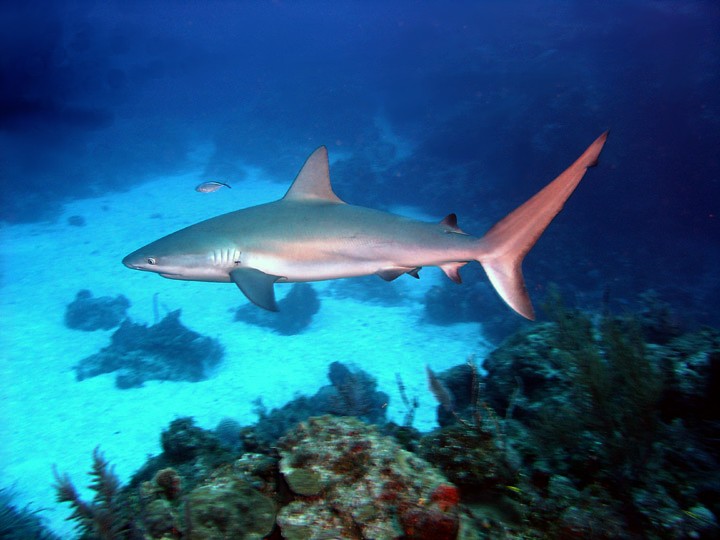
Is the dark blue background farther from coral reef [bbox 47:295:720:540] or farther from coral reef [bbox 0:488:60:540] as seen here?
coral reef [bbox 0:488:60:540]

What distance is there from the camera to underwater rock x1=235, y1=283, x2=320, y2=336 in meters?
17.5

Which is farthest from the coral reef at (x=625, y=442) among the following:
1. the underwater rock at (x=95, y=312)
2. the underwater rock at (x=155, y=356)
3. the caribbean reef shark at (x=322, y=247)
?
the underwater rock at (x=95, y=312)

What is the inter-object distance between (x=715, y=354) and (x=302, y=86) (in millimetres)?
73150

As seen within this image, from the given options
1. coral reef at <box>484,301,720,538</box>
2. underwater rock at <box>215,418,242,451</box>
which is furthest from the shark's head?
underwater rock at <box>215,418,242,451</box>

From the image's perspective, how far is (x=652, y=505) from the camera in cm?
256

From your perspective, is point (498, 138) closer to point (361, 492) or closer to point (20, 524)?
point (361, 492)

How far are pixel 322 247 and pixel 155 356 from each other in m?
14.7

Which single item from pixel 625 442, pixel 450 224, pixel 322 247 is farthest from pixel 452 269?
pixel 625 442

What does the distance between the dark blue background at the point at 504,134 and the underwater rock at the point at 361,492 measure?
18.9 m

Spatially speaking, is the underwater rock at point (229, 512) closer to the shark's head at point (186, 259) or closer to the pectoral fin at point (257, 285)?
the pectoral fin at point (257, 285)

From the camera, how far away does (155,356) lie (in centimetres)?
1576

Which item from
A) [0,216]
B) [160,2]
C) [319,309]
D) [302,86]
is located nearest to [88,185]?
[0,216]

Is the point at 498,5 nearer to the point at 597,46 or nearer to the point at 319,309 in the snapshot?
the point at 597,46

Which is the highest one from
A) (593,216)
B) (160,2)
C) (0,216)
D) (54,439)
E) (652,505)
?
(160,2)
